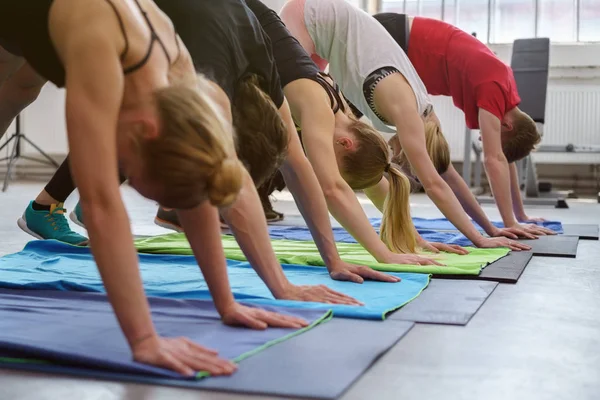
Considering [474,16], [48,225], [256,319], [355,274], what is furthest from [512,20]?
[256,319]

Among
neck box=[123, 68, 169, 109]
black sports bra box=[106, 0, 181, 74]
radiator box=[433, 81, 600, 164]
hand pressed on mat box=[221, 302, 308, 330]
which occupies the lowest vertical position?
radiator box=[433, 81, 600, 164]

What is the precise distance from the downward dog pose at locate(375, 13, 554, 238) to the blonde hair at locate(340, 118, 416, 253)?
3.07ft

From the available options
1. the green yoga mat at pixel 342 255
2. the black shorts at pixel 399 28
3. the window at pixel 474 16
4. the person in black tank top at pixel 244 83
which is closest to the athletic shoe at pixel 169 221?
the green yoga mat at pixel 342 255

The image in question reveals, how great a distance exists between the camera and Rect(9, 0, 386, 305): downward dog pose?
1866 millimetres

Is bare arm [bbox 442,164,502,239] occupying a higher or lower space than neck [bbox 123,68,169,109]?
lower

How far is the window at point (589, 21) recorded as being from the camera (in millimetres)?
8359

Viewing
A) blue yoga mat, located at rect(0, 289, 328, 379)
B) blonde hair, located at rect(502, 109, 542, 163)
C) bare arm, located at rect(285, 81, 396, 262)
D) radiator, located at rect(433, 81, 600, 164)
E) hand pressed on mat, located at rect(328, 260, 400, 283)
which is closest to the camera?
blue yoga mat, located at rect(0, 289, 328, 379)

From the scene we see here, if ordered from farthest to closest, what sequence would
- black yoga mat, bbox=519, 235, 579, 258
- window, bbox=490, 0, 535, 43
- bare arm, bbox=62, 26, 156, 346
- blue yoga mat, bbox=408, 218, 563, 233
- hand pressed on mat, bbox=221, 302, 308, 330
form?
1. window, bbox=490, 0, 535, 43
2. blue yoga mat, bbox=408, 218, 563, 233
3. black yoga mat, bbox=519, 235, 579, 258
4. hand pressed on mat, bbox=221, 302, 308, 330
5. bare arm, bbox=62, 26, 156, 346

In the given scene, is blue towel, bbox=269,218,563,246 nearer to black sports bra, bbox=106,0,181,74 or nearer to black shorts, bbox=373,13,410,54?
black shorts, bbox=373,13,410,54

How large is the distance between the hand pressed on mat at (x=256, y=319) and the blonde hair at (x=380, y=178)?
1075 mm

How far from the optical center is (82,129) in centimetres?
126

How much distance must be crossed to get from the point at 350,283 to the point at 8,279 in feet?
3.10

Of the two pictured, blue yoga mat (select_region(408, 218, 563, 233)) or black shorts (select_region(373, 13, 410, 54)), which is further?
blue yoga mat (select_region(408, 218, 563, 233))

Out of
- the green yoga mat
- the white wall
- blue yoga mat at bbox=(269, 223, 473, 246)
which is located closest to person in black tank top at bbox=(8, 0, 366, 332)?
the green yoga mat
